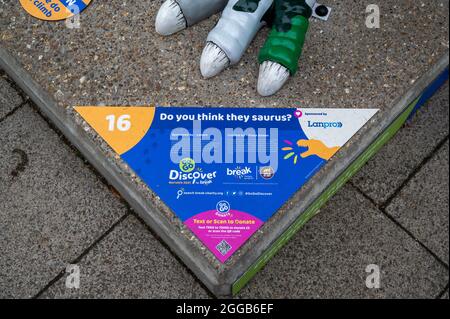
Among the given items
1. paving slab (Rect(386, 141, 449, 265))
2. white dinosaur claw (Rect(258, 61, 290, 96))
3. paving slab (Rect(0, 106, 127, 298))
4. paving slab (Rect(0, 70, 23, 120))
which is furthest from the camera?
paving slab (Rect(0, 70, 23, 120))

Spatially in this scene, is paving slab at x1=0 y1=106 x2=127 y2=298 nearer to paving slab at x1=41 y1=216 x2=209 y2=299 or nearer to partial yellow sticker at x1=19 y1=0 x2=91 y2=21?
paving slab at x1=41 y1=216 x2=209 y2=299

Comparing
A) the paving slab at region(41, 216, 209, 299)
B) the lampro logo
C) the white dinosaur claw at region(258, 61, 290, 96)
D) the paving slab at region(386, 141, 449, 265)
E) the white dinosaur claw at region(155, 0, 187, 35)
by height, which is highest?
the white dinosaur claw at region(155, 0, 187, 35)

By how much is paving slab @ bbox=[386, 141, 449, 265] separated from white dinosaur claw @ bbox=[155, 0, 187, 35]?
1.36 metres

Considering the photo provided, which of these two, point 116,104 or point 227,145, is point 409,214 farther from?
point 116,104

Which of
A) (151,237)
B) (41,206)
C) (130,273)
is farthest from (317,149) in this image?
(41,206)

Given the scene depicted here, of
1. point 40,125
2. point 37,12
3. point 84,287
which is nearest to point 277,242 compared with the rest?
point 84,287

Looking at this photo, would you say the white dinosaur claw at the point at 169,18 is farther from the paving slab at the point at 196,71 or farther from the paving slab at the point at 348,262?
the paving slab at the point at 348,262

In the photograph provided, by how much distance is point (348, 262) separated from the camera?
2.62 metres

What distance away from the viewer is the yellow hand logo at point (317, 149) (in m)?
2.46

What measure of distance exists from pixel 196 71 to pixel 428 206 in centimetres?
132

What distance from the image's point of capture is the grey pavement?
8.41 ft

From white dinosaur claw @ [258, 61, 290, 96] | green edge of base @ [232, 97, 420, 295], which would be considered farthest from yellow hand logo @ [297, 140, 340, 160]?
white dinosaur claw @ [258, 61, 290, 96]

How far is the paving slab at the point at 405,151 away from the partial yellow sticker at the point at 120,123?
109 cm
